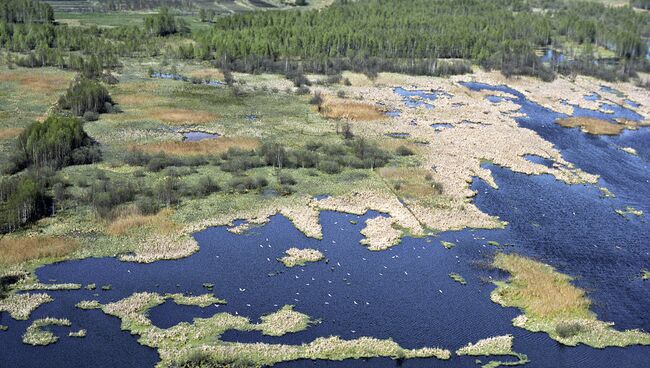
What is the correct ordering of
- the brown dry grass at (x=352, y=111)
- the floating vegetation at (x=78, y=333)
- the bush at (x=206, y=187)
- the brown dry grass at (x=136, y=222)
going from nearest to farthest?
the floating vegetation at (x=78, y=333) → the brown dry grass at (x=136, y=222) → the bush at (x=206, y=187) → the brown dry grass at (x=352, y=111)

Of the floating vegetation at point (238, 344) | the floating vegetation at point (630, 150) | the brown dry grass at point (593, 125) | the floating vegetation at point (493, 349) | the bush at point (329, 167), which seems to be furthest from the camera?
the brown dry grass at point (593, 125)

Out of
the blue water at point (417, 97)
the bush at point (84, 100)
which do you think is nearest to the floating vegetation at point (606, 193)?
the blue water at point (417, 97)

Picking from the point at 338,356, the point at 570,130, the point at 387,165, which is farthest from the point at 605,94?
the point at 338,356

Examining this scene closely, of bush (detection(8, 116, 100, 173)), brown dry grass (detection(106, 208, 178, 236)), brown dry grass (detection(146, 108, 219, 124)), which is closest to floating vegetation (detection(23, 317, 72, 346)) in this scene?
brown dry grass (detection(106, 208, 178, 236))

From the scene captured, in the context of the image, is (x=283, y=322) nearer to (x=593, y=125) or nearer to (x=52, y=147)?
(x=52, y=147)

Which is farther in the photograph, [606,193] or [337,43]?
[337,43]

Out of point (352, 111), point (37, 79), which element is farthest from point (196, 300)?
point (37, 79)

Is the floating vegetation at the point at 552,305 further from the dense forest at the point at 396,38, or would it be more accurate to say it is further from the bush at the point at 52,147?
the dense forest at the point at 396,38
